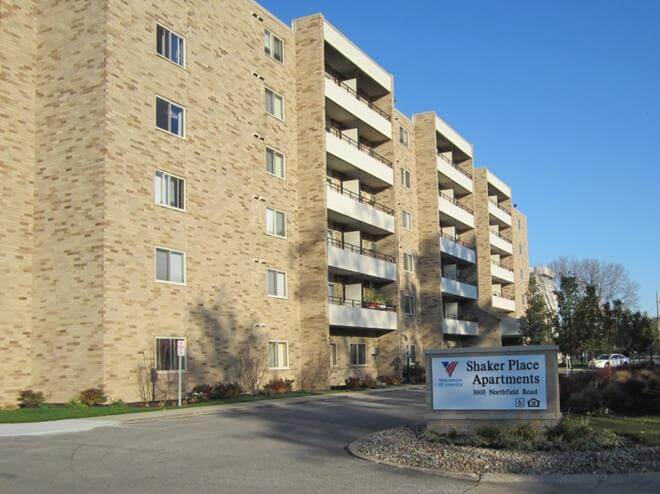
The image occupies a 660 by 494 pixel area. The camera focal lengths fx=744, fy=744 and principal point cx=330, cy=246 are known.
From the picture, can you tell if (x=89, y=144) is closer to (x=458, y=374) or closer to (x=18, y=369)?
(x=18, y=369)

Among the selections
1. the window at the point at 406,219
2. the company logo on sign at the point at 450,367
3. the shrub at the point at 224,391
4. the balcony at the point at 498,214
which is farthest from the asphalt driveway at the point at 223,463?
the balcony at the point at 498,214

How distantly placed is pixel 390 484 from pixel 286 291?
2597 centimetres

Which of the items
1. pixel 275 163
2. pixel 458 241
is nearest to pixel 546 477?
pixel 275 163

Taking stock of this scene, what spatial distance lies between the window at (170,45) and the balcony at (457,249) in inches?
1161

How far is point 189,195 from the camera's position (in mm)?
29734

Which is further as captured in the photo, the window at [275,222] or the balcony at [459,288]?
the balcony at [459,288]

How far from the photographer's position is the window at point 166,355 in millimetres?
27078

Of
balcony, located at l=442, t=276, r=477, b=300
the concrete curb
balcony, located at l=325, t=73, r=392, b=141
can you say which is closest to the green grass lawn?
the concrete curb

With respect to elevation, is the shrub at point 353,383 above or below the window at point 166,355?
below

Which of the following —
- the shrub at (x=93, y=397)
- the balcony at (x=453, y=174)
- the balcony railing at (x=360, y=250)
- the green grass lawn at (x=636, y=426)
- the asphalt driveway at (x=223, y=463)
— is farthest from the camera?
the balcony at (x=453, y=174)

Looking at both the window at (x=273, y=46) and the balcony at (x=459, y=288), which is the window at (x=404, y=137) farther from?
the window at (x=273, y=46)

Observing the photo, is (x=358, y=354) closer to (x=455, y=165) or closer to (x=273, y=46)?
(x=273, y=46)

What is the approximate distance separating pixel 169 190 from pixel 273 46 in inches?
483

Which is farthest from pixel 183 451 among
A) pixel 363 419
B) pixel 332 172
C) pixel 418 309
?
pixel 418 309
